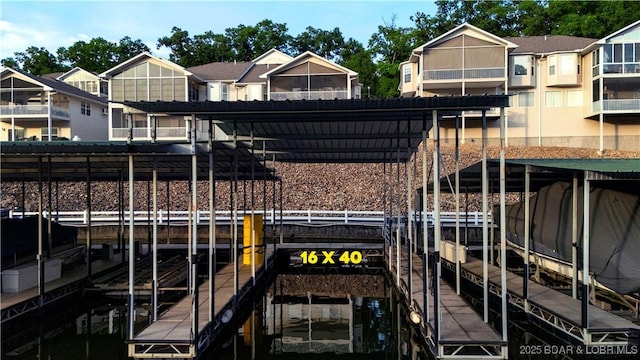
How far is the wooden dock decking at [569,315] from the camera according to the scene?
8.27m

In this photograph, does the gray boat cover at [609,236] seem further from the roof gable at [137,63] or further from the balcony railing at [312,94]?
the roof gable at [137,63]

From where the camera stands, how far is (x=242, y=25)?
7531 cm

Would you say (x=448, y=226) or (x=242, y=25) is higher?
(x=242, y=25)

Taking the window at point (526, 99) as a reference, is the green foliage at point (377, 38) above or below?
above

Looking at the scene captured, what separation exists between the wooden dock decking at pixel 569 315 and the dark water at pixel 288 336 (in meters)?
0.29

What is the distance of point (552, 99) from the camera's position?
4050cm

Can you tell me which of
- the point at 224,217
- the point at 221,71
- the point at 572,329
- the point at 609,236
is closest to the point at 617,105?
the point at 224,217

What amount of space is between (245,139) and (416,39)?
49040 millimetres

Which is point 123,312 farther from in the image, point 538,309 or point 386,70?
point 386,70

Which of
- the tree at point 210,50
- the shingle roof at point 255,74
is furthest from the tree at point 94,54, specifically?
the shingle roof at point 255,74

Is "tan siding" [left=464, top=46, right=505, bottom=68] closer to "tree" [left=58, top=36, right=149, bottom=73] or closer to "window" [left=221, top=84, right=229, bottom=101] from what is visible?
"window" [left=221, top=84, right=229, bottom=101]

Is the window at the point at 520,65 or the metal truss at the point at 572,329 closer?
the metal truss at the point at 572,329

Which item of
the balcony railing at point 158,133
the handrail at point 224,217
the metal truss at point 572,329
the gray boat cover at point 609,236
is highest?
the balcony railing at point 158,133

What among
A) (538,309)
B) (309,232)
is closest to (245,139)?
(538,309)
